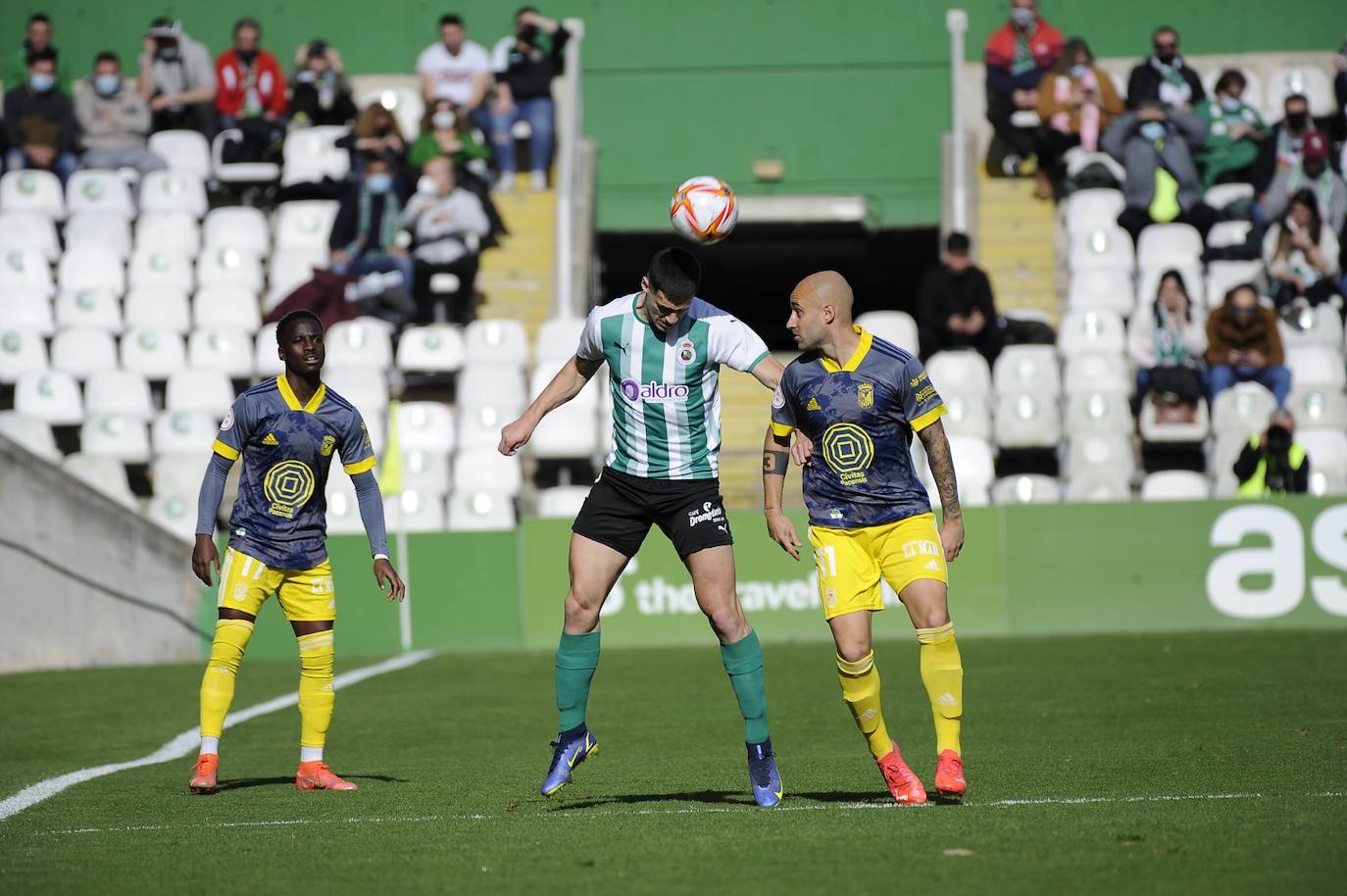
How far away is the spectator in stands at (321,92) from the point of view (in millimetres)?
21922

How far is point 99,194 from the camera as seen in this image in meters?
21.4

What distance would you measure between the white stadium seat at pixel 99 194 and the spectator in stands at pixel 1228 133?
41.0 feet

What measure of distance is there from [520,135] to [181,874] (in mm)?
16601

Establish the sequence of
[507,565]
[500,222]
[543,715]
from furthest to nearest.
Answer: [500,222] → [507,565] → [543,715]

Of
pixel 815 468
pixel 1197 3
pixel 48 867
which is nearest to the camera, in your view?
pixel 48 867

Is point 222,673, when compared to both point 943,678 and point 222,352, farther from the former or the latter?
point 222,352

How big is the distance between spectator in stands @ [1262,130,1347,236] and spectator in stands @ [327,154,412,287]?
373 inches

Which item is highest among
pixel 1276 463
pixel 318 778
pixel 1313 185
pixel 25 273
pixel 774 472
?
pixel 1313 185

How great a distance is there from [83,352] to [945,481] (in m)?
14.3

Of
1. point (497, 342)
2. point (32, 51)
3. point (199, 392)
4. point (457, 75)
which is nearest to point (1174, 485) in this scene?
point (497, 342)

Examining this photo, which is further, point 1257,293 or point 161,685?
point 1257,293

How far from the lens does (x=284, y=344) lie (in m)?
8.62

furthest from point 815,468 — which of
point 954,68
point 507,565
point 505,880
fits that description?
point 954,68

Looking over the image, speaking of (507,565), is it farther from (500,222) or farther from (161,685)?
(500,222)
